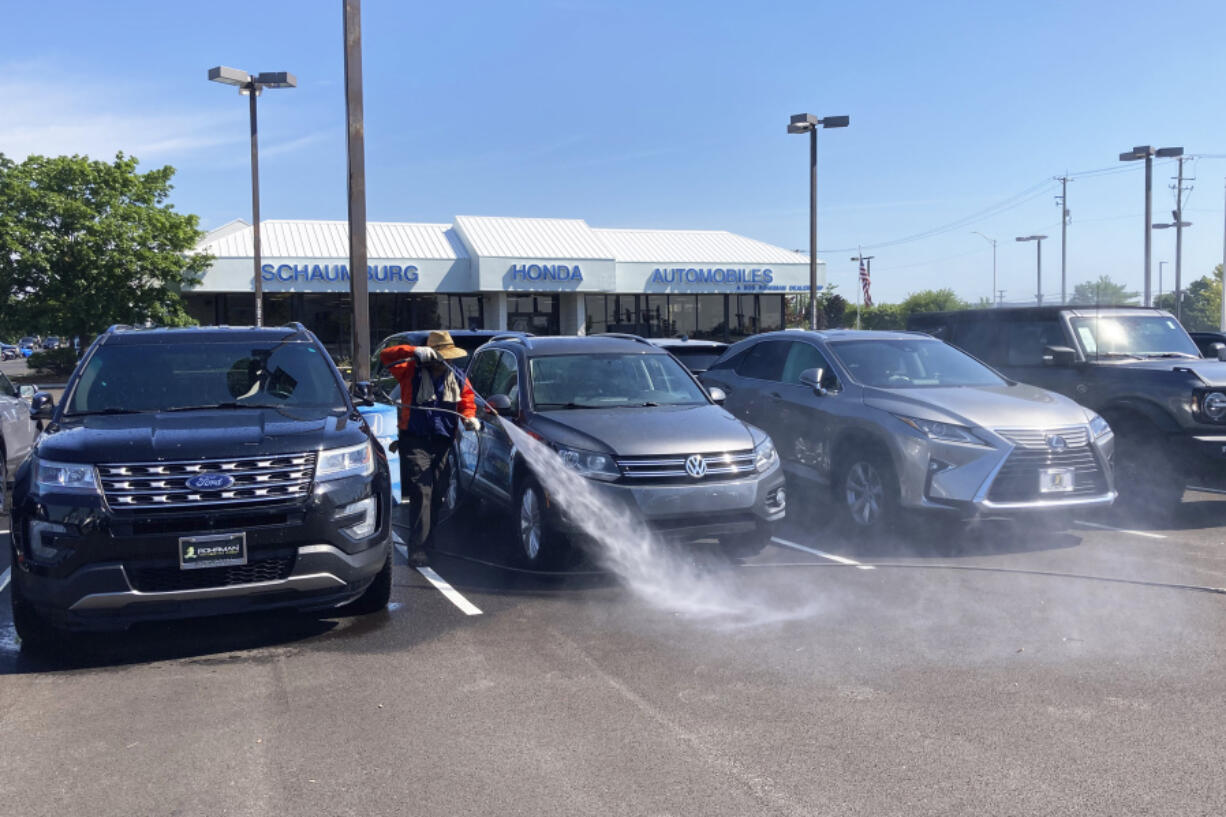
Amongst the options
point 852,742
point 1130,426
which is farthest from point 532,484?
point 1130,426

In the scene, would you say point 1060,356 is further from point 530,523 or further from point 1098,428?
point 530,523

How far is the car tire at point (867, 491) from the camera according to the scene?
8320 millimetres

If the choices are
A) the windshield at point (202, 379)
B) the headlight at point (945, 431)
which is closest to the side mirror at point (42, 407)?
A: the windshield at point (202, 379)

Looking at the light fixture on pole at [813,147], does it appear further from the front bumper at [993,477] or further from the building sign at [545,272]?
the front bumper at [993,477]

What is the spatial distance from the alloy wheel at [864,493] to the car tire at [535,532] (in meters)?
2.78

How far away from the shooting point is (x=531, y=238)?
3788 cm

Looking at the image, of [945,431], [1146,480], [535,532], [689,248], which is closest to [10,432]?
[535,532]

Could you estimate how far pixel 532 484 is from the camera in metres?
7.39

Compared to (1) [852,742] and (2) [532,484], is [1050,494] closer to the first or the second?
(2) [532,484]

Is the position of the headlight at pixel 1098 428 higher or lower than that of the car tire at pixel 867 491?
higher

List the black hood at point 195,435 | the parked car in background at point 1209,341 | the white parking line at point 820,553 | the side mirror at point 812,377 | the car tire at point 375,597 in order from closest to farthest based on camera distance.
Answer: the black hood at point 195,435 < the car tire at point 375,597 < the white parking line at point 820,553 < the side mirror at point 812,377 < the parked car in background at point 1209,341

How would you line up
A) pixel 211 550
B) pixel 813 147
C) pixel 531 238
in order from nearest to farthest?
pixel 211 550 < pixel 813 147 < pixel 531 238

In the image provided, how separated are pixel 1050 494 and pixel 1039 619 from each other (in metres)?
2.06

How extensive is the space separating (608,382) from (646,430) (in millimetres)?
1211
